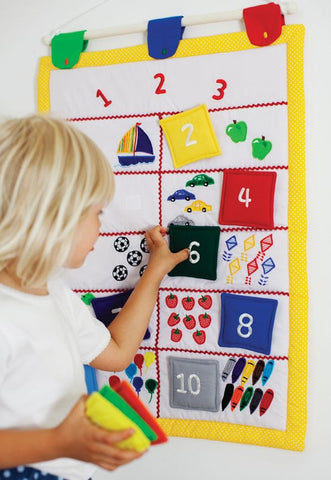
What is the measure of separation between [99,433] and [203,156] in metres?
0.68

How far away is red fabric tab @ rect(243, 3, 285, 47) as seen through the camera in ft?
3.58

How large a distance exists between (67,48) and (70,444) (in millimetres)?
976

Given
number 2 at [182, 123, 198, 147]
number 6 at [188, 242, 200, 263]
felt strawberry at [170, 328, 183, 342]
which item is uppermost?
number 2 at [182, 123, 198, 147]

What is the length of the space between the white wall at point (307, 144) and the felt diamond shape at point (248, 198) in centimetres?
10

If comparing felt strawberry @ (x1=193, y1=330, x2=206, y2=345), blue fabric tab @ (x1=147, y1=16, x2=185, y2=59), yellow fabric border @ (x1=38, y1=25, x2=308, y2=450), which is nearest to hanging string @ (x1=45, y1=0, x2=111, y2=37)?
blue fabric tab @ (x1=147, y1=16, x2=185, y2=59)

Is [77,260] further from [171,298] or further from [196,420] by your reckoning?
[196,420]

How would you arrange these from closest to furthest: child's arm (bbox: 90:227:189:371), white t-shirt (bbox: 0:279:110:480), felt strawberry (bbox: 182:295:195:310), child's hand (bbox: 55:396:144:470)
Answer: child's hand (bbox: 55:396:144:470) < white t-shirt (bbox: 0:279:110:480) < child's arm (bbox: 90:227:189:371) < felt strawberry (bbox: 182:295:195:310)

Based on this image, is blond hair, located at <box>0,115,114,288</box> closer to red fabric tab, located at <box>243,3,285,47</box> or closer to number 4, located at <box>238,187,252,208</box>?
number 4, located at <box>238,187,252,208</box>

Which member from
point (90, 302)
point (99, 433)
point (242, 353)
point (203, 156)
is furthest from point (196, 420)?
point (203, 156)

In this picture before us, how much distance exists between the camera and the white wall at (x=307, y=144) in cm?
111

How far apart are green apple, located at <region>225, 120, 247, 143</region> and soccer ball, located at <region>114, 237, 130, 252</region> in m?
0.36

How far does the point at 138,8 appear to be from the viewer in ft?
4.09

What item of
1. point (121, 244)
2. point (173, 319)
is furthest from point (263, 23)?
point (173, 319)

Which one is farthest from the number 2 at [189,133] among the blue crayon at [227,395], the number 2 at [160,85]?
the blue crayon at [227,395]
